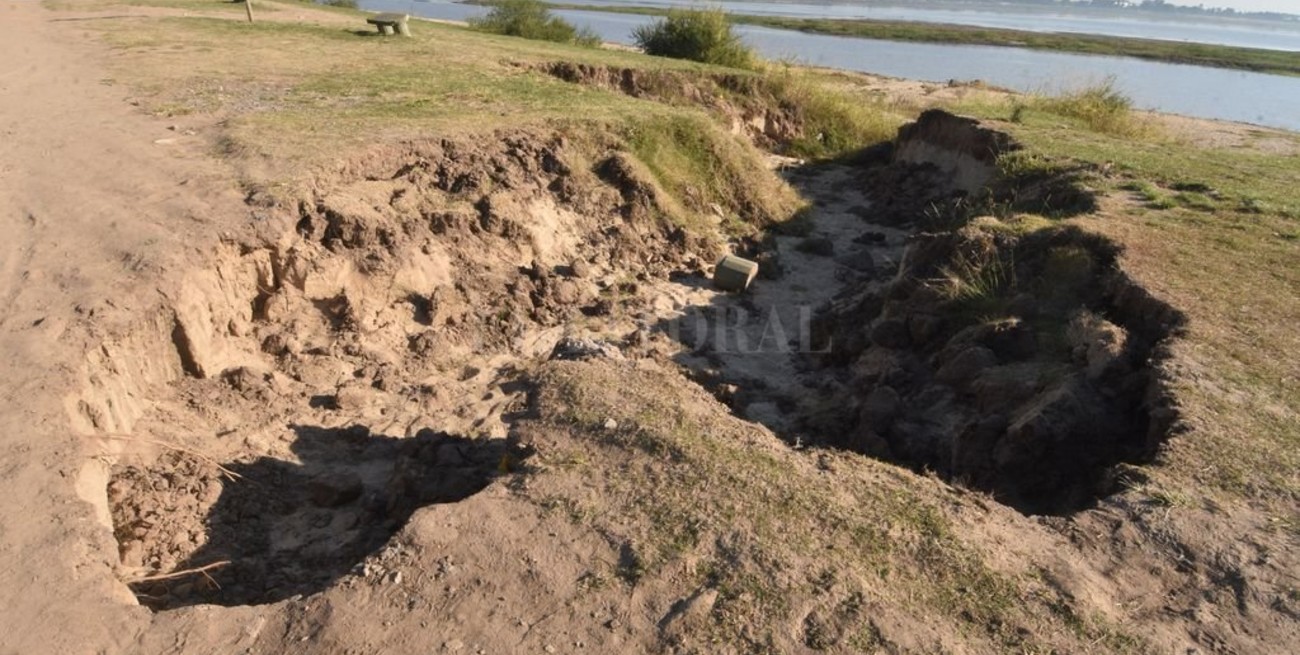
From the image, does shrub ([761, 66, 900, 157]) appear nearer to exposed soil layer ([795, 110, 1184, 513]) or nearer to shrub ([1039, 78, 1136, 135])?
shrub ([1039, 78, 1136, 135])

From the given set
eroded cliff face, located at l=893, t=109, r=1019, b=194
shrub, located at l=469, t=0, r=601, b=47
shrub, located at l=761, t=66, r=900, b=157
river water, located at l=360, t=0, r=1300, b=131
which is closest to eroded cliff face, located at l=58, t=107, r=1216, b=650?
eroded cliff face, located at l=893, t=109, r=1019, b=194

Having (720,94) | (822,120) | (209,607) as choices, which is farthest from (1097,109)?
(209,607)

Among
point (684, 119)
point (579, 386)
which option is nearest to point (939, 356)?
point (579, 386)

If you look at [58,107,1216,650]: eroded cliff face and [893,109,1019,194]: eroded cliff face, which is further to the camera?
[893,109,1019,194]: eroded cliff face

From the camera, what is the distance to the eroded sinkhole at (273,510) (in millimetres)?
4508

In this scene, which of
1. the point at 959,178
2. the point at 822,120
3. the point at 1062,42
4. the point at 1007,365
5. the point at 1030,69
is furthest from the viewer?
the point at 1062,42

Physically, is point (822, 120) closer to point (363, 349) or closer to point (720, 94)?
point (720, 94)

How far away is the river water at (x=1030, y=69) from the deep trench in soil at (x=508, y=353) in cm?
1441

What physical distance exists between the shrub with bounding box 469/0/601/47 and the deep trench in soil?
11.8 m

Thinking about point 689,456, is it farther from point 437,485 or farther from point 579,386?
point 437,485

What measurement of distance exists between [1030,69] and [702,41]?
75.8 feet

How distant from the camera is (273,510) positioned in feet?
17.3

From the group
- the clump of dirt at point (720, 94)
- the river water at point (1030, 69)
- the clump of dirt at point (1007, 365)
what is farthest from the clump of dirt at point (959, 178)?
the river water at point (1030, 69)

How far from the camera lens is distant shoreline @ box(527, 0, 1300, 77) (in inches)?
1624
